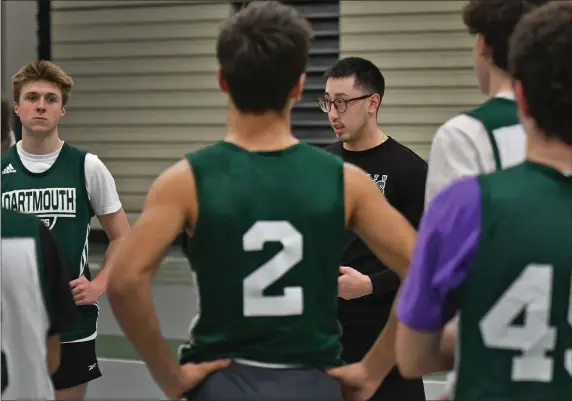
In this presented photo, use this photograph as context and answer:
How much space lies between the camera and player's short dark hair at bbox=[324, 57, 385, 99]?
3486 millimetres

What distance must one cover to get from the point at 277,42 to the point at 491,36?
1.82ft

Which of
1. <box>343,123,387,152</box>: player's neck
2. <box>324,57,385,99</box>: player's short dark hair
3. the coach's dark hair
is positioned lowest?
<box>343,123,387,152</box>: player's neck

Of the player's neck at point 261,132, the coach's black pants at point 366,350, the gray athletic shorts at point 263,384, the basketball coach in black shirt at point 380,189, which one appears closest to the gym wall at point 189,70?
the basketball coach in black shirt at point 380,189

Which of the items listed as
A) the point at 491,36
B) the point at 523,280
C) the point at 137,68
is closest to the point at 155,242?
the point at 523,280

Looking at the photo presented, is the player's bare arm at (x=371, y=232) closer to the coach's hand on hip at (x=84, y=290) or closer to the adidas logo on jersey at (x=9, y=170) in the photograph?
the coach's hand on hip at (x=84, y=290)

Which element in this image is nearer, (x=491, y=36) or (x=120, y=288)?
(x=120, y=288)

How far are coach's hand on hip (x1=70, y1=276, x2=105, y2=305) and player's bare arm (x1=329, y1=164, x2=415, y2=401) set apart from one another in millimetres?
1740

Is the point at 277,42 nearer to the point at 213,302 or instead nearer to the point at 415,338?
the point at 213,302

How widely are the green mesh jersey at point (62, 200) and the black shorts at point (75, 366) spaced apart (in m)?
0.05

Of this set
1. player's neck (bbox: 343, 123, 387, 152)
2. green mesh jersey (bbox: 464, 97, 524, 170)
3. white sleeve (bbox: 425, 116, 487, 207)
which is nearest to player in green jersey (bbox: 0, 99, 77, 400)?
white sleeve (bbox: 425, 116, 487, 207)

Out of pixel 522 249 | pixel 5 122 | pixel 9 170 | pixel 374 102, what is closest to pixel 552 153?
pixel 522 249

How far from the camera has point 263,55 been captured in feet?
5.93

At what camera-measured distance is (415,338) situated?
1.72 m

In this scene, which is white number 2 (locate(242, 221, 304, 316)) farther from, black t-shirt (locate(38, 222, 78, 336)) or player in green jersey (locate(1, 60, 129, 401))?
player in green jersey (locate(1, 60, 129, 401))
